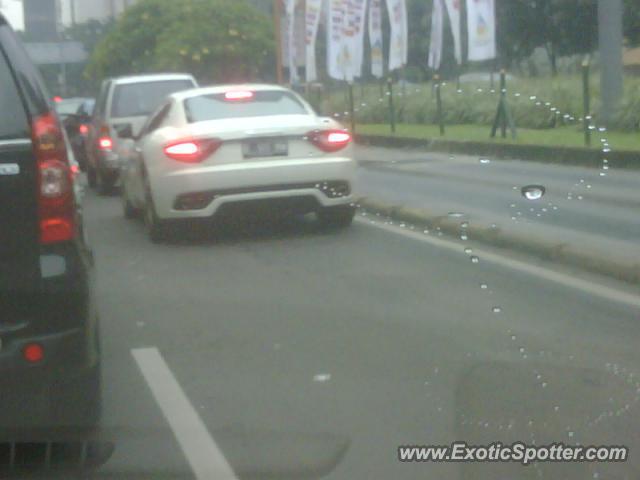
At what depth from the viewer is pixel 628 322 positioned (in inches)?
316

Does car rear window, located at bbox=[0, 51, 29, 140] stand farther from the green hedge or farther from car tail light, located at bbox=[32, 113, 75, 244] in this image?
the green hedge

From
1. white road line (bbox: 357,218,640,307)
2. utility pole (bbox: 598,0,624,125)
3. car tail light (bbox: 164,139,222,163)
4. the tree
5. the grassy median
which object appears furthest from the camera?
the tree

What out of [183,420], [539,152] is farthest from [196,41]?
[183,420]

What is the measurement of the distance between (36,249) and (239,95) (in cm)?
731

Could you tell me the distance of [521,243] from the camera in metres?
10.6

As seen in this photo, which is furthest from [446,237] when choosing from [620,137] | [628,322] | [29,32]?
[29,32]

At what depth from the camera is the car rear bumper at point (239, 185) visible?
11.6 metres

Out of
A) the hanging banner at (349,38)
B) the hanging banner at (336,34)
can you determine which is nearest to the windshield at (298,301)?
the hanging banner at (349,38)

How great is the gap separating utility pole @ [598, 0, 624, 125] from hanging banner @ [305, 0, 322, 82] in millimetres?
14109

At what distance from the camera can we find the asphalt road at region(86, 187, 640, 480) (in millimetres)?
5695

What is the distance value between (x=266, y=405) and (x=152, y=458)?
0.91 m

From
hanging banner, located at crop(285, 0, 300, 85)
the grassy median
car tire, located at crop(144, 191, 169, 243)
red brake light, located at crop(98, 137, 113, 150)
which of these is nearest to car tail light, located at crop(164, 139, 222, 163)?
car tire, located at crop(144, 191, 169, 243)

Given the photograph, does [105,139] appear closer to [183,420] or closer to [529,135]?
[529,135]

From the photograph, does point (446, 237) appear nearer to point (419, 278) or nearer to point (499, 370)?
point (419, 278)
